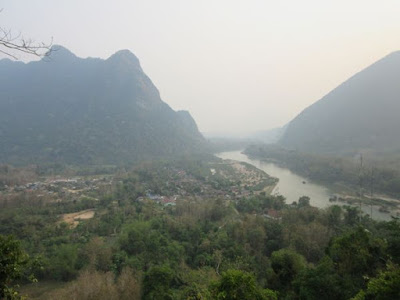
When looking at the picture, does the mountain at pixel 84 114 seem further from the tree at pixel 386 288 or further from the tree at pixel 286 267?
the tree at pixel 386 288

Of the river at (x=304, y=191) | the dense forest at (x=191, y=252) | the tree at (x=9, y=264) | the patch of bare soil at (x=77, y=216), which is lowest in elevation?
the river at (x=304, y=191)

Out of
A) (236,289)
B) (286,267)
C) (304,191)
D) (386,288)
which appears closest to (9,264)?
(236,289)

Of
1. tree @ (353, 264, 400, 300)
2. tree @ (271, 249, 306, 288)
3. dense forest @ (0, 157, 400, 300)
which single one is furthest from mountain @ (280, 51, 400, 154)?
tree @ (353, 264, 400, 300)

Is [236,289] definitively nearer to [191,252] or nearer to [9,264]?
[9,264]

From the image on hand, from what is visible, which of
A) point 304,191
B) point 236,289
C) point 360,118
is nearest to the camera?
point 236,289

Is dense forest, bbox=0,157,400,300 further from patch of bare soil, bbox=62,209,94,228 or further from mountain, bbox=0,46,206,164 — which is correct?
mountain, bbox=0,46,206,164

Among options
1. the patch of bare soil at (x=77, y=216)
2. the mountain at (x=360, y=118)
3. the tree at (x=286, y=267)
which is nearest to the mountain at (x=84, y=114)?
the patch of bare soil at (x=77, y=216)
